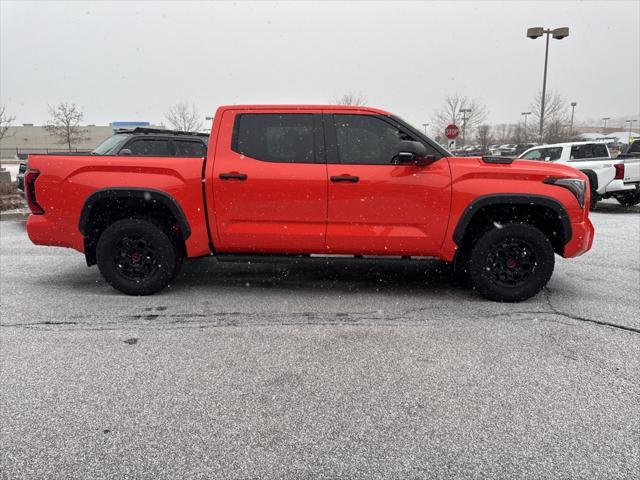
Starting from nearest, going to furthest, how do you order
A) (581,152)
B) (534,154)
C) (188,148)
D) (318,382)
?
(318,382), (188,148), (581,152), (534,154)

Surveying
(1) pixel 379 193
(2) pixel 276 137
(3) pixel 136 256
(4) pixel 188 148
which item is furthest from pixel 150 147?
(1) pixel 379 193

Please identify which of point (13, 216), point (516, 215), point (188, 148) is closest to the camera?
point (516, 215)

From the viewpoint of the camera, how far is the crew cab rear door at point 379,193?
4371mm

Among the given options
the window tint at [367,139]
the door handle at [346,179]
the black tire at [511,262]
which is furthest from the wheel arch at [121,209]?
the black tire at [511,262]

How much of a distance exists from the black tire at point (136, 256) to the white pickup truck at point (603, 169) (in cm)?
1129

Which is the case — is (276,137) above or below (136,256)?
above

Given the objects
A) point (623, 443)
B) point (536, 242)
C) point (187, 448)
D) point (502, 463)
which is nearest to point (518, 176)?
point (536, 242)

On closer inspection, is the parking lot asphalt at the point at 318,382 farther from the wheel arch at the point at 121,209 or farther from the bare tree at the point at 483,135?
the bare tree at the point at 483,135

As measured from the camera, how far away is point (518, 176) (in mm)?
→ 4383

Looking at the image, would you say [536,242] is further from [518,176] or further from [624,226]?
[624,226]

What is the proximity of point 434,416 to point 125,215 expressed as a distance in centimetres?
368

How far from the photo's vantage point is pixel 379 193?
14.4 ft

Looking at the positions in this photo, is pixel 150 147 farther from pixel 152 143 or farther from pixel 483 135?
pixel 483 135

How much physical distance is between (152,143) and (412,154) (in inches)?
249
